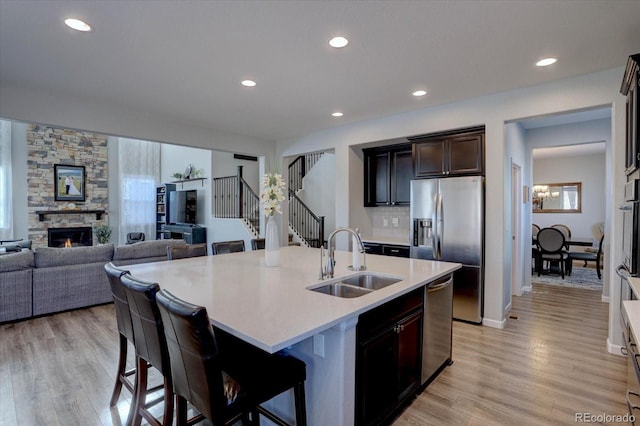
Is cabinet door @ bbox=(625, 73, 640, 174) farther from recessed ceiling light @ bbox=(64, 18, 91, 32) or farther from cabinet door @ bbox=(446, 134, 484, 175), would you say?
recessed ceiling light @ bbox=(64, 18, 91, 32)

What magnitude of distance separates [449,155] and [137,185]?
8850mm

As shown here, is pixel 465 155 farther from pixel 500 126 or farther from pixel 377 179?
pixel 377 179

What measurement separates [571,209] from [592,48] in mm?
7877

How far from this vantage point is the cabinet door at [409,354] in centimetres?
214

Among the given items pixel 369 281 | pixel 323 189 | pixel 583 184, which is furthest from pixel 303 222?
pixel 583 184

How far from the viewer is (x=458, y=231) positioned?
4.00 m

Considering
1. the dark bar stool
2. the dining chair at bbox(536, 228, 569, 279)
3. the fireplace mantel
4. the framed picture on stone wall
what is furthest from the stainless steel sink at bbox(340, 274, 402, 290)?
the framed picture on stone wall

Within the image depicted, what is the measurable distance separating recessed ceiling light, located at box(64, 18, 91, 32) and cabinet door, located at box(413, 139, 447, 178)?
3761mm

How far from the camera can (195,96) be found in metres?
3.80

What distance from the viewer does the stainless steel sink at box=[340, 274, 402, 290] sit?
2480 millimetres

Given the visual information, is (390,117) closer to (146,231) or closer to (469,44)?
(469,44)

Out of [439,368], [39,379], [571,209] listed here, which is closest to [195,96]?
[39,379]

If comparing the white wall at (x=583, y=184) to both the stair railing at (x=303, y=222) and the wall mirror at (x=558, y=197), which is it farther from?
the stair railing at (x=303, y=222)

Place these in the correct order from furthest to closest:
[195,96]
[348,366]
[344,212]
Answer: [344,212]
[195,96]
[348,366]
